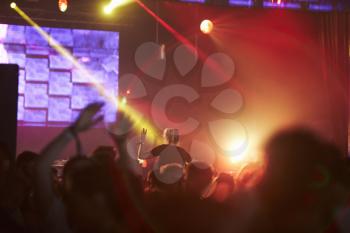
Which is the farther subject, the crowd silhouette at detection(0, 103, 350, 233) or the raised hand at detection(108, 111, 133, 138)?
the raised hand at detection(108, 111, 133, 138)

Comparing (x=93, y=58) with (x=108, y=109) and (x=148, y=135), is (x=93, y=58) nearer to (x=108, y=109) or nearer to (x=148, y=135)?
(x=108, y=109)

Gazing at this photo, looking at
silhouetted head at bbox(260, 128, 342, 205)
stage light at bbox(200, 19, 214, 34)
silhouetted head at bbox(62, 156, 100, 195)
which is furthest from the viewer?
stage light at bbox(200, 19, 214, 34)

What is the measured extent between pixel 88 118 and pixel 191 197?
645mm

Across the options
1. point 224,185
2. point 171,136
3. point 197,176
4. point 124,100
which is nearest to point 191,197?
point 197,176

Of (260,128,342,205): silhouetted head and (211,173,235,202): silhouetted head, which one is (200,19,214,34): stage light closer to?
(211,173,235,202): silhouetted head

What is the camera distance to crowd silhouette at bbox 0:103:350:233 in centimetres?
171

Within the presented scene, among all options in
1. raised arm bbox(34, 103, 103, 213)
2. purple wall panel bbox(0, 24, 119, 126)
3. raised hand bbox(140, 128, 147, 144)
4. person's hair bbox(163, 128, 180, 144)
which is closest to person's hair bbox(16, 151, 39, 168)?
raised arm bbox(34, 103, 103, 213)

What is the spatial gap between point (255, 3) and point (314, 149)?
340 inches

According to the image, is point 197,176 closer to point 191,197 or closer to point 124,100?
point 191,197

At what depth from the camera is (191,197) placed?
236 cm

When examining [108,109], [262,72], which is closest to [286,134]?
[108,109]

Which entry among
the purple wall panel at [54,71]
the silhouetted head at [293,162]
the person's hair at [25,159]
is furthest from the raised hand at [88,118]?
the purple wall panel at [54,71]

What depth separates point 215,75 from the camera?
1028 cm

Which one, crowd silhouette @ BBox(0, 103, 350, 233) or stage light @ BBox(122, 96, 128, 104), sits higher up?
stage light @ BBox(122, 96, 128, 104)
